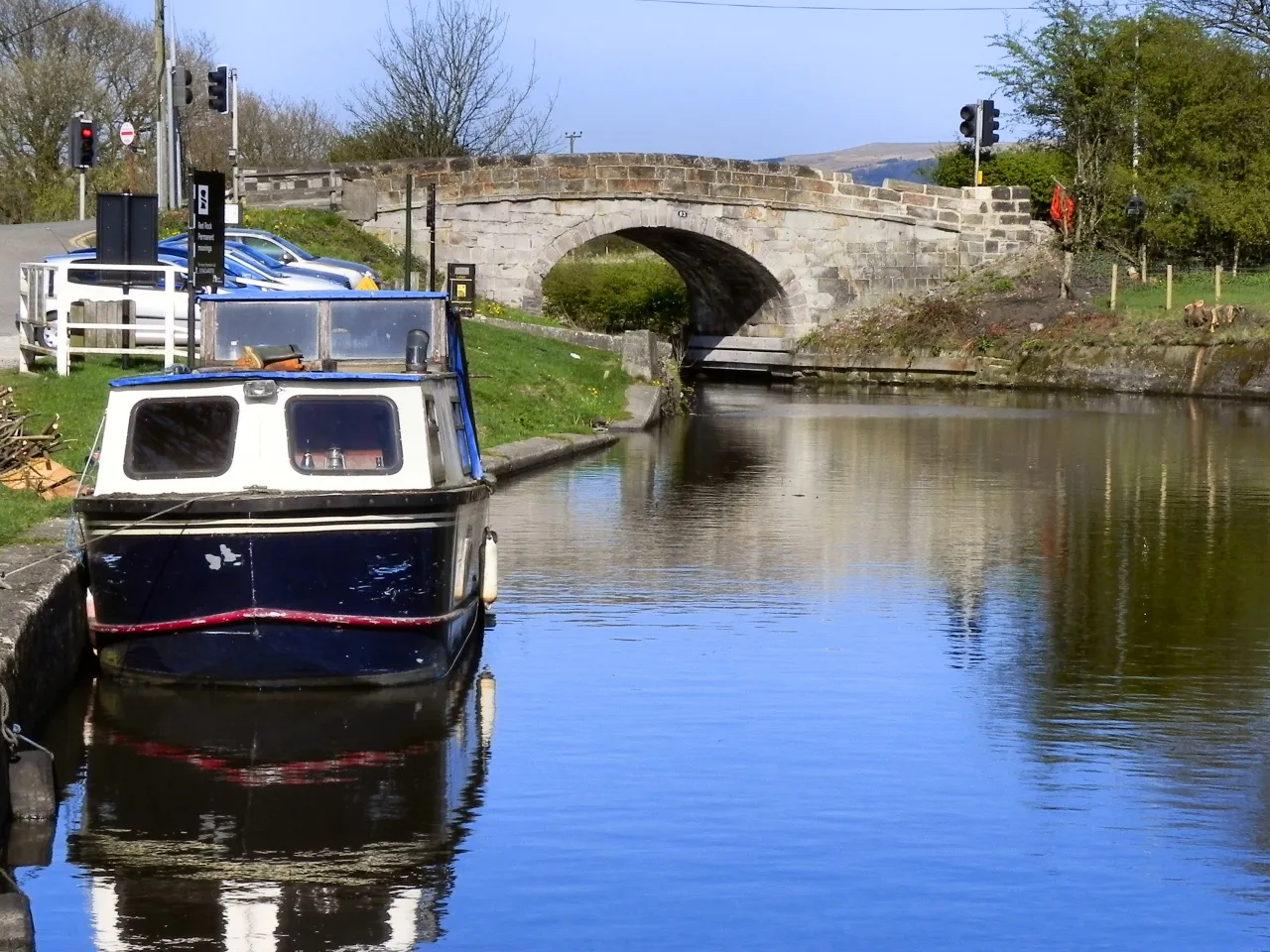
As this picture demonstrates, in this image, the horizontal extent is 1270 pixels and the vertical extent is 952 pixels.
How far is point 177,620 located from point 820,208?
126 feet

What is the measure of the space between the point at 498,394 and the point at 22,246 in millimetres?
14516

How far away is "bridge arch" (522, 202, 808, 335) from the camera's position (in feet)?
146

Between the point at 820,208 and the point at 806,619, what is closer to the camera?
the point at 806,619

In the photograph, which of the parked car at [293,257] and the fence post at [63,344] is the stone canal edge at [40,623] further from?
the parked car at [293,257]

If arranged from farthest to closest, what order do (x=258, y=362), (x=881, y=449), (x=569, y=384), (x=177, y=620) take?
(x=569, y=384) → (x=881, y=449) → (x=258, y=362) → (x=177, y=620)

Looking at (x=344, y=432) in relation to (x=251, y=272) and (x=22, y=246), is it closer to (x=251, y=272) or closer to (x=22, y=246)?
(x=251, y=272)

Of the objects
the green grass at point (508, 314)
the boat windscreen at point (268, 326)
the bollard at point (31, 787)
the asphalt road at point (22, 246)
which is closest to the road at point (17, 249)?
the asphalt road at point (22, 246)

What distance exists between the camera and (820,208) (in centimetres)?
4722

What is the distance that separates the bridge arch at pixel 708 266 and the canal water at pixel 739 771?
28632 millimetres

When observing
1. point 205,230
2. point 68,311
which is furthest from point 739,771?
point 68,311

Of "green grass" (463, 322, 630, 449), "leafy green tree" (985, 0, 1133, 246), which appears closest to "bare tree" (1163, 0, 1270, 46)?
"leafy green tree" (985, 0, 1133, 246)

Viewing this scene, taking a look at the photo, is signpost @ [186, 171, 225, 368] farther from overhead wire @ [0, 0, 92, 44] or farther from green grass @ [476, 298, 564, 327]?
overhead wire @ [0, 0, 92, 44]

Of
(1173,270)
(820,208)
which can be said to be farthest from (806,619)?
(1173,270)

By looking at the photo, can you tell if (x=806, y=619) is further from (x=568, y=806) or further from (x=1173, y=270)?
(x=1173, y=270)
